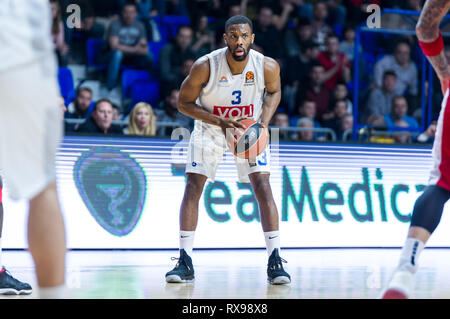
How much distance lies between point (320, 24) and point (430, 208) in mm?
8346

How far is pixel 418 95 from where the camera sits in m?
10.1

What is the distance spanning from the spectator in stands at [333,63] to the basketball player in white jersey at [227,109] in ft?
17.4

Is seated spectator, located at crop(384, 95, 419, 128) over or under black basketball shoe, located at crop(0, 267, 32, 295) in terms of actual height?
over

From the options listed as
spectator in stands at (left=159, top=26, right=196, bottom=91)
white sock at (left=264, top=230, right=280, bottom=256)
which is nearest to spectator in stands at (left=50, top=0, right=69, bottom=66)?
spectator in stands at (left=159, top=26, right=196, bottom=91)

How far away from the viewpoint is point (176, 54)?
Answer: 9.71 meters

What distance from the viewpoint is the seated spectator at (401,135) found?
348 inches

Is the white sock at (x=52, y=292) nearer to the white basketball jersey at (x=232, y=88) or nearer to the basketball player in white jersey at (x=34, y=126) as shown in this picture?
the basketball player in white jersey at (x=34, y=126)

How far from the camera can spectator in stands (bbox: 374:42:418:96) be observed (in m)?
10.2

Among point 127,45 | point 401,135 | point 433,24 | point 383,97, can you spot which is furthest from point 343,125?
point 433,24

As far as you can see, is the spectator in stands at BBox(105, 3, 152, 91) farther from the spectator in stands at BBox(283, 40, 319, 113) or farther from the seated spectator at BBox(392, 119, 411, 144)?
the seated spectator at BBox(392, 119, 411, 144)

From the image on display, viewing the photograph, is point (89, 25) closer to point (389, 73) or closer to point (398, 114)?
point (389, 73)

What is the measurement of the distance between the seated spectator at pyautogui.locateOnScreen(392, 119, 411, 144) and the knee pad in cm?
556

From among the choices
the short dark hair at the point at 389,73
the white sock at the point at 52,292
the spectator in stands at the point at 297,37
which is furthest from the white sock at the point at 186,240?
the spectator in stands at the point at 297,37
